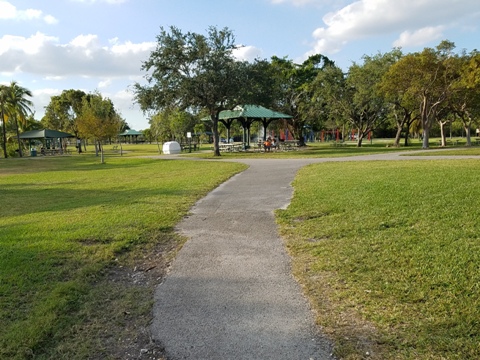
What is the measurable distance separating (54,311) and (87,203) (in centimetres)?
644

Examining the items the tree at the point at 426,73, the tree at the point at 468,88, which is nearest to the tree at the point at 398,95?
the tree at the point at 426,73

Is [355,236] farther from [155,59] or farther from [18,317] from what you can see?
[155,59]

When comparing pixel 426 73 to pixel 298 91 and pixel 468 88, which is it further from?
pixel 298 91

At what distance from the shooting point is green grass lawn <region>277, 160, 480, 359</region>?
2.69m

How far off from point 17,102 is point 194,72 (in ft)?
83.1

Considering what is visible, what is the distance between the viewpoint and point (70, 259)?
4.82m

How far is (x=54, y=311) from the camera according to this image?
3.34 metres

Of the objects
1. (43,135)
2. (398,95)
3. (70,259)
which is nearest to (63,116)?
(43,135)

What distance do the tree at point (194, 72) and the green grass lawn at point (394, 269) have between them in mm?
21388

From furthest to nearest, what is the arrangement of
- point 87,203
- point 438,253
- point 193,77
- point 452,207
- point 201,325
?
point 193,77 < point 87,203 < point 452,207 < point 438,253 < point 201,325

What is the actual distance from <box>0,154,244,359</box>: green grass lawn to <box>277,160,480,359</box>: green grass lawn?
1.81 m

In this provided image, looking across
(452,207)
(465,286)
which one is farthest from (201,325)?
(452,207)

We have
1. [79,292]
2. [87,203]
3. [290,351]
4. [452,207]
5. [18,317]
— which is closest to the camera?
[290,351]

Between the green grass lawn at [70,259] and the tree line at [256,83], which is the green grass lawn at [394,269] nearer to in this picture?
the green grass lawn at [70,259]
